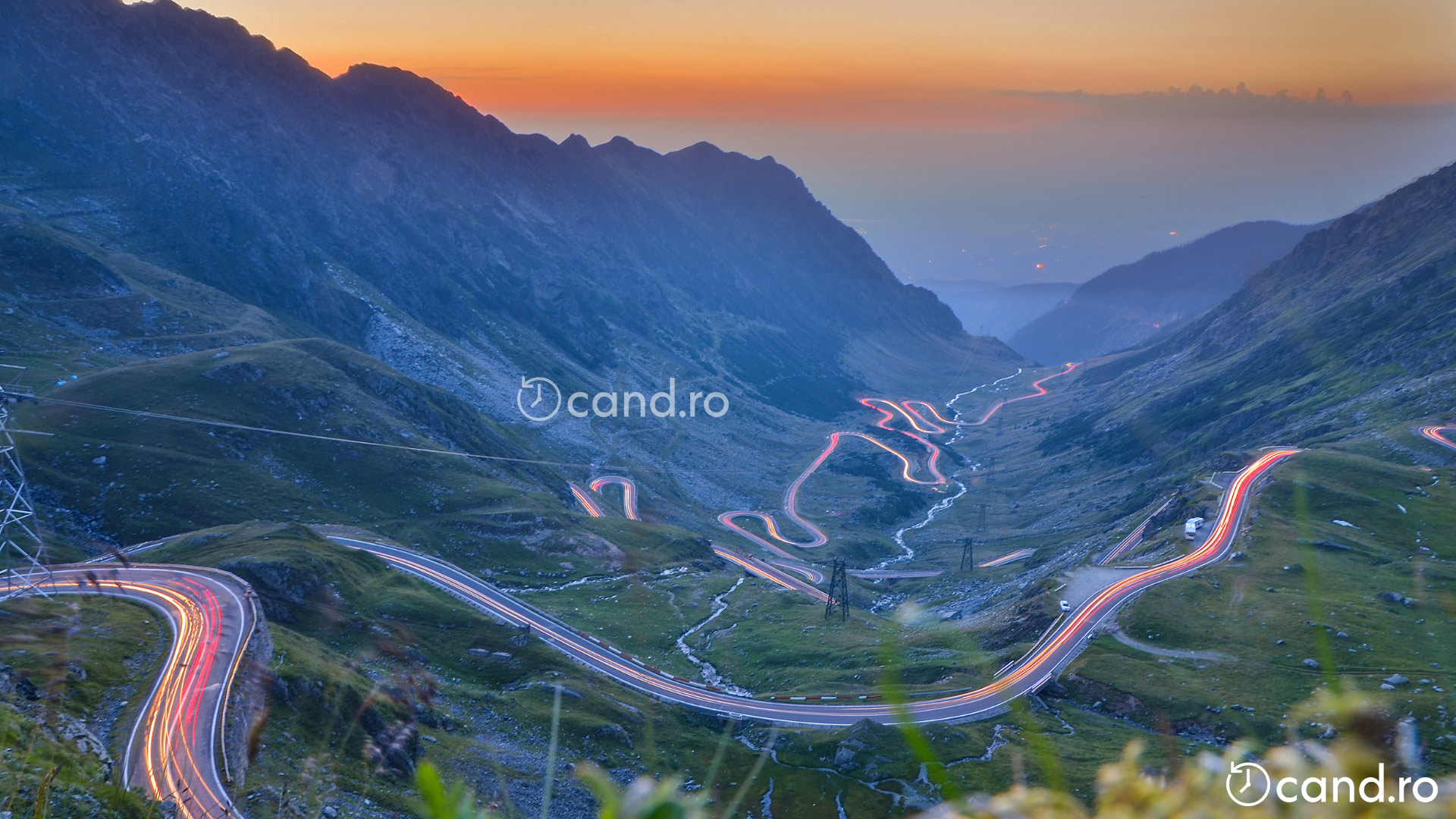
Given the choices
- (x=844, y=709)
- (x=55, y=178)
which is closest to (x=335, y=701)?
(x=844, y=709)

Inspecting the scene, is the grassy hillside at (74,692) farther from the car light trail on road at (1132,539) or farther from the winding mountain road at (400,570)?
the car light trail on road at (1132,539)

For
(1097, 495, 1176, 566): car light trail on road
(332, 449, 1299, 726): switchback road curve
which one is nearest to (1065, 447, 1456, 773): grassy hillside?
(332, 449, 1299, 726): switchback road curve

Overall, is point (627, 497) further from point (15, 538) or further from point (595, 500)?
point (15, 538)

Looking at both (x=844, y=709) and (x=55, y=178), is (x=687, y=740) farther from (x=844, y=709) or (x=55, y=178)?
(x=55, y=178)

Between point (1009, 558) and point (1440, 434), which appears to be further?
point (1009, 558)

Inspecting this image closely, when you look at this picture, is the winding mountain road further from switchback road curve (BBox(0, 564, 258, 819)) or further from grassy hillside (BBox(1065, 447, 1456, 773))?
grassy hillside (BBox(1065, 447, 1456, 773))

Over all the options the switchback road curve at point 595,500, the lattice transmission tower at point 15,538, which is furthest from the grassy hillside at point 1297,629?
the switchback road curve at point 595,500

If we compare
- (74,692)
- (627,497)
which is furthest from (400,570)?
(627,497)
